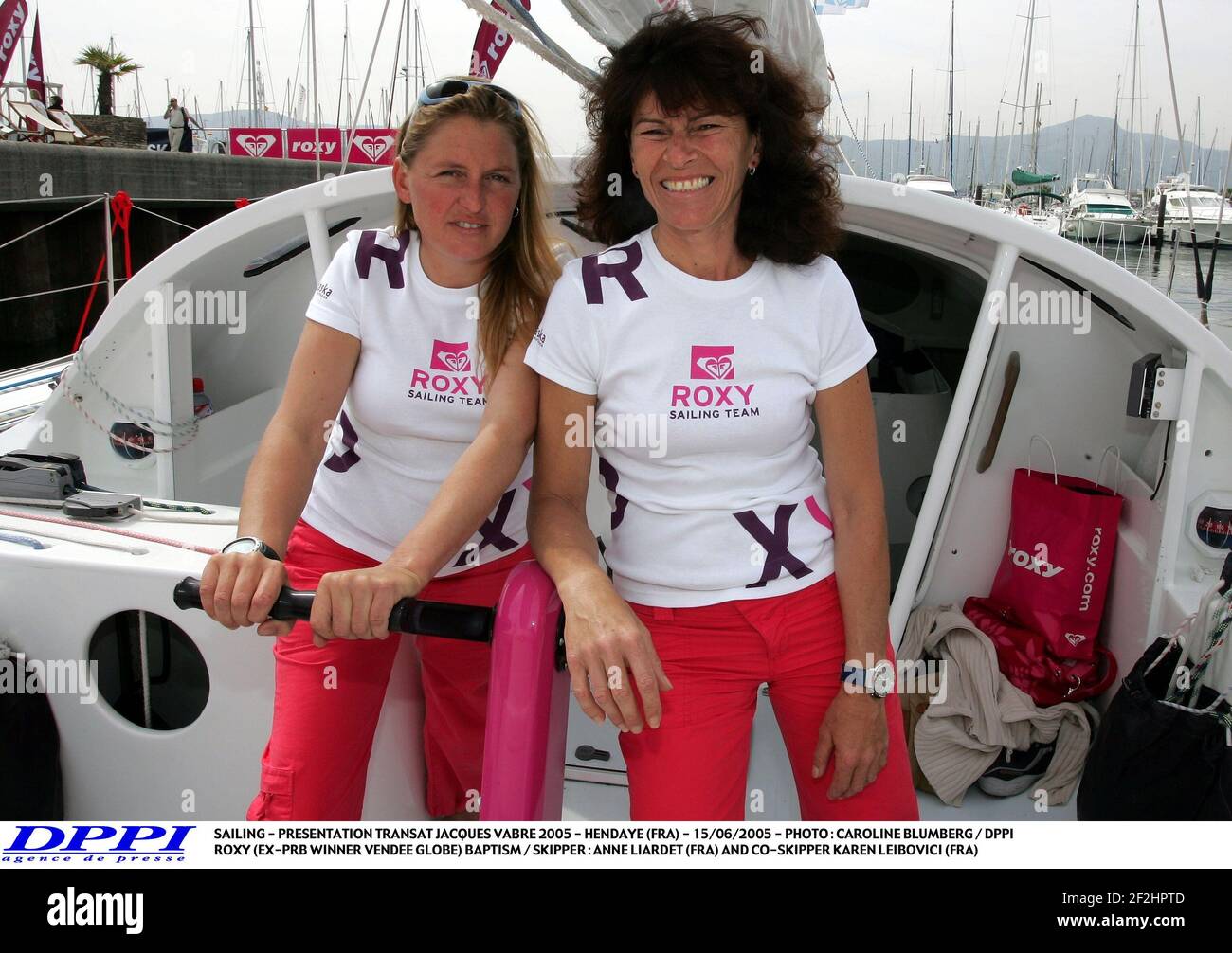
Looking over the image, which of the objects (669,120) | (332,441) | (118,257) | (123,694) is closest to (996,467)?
(669,120)

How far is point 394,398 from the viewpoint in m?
2.08

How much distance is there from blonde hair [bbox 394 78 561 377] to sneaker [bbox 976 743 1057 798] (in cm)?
222

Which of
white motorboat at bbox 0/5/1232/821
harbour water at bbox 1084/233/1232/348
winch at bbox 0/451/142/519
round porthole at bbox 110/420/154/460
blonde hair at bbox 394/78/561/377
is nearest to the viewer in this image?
blonde hair at bbox 394/78/561/377

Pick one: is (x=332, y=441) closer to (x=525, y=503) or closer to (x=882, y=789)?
(x=525, y=503)

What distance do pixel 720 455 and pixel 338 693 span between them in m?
0.92

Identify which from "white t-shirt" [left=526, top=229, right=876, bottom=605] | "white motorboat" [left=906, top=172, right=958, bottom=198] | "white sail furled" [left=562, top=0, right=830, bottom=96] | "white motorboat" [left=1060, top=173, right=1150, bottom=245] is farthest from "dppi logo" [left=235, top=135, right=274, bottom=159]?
"white t-shirt" [left=526, top=229, right=876, bottom=605]

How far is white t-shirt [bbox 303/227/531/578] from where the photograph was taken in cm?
208

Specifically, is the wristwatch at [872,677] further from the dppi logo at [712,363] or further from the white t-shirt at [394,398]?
the white t-shirt at [394,398]

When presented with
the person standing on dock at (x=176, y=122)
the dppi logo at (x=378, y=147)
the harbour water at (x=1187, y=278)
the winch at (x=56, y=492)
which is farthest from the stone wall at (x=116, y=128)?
the winch at (x=56, y=492)

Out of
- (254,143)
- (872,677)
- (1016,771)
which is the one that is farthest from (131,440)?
(254,143)

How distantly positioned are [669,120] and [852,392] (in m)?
0.64

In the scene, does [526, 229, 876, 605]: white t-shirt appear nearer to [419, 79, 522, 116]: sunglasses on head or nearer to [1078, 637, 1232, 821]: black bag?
[419, 79, 522, 116]: sunglasses on head

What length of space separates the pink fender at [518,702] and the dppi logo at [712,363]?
1.65ft

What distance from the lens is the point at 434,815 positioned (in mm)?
2588
